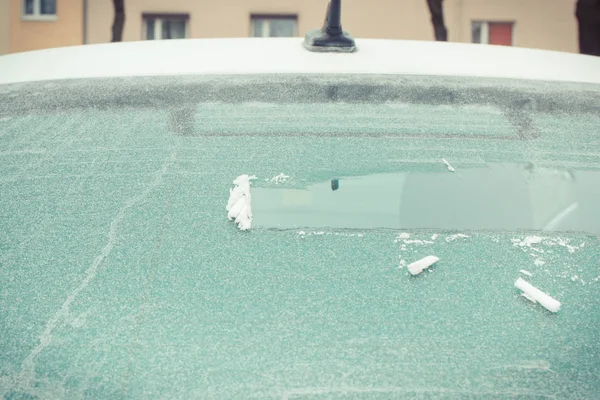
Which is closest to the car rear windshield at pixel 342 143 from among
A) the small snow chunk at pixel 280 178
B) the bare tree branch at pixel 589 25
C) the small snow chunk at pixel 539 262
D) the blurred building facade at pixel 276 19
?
the small snow chunk at pixel 280 178

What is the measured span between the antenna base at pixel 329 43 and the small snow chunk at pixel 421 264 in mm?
812

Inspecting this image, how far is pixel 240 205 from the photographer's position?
60.6 inches

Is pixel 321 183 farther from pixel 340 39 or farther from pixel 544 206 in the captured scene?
pixel 340 39

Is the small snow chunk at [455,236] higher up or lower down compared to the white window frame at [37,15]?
higher up

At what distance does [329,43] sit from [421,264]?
85cm

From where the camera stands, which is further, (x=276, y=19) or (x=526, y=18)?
(x=276, y=19)

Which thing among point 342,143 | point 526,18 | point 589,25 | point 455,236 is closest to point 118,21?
point 589,25

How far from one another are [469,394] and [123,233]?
0.63 m

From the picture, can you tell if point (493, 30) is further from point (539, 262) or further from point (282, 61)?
point (539, 262)

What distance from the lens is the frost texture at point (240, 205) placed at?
4.97 ft

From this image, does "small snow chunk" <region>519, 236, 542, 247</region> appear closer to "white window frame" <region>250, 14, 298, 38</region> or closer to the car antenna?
the car antenna

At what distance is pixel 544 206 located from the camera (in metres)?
1.74

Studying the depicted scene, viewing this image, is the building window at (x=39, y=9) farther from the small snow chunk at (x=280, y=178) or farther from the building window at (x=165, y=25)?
the small snow chunk at (x=280, y=178)

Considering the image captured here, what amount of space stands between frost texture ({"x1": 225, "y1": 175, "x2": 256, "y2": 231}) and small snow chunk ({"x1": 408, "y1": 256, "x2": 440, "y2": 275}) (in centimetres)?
29
